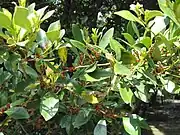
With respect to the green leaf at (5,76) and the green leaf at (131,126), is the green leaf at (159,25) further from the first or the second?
the green leaf at (5,76)

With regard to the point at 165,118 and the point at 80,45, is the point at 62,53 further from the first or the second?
the point at 165,118

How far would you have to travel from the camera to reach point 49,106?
94cm

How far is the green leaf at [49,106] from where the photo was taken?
93cm

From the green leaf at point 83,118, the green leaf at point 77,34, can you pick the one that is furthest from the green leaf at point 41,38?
the green leaf at point 83,118

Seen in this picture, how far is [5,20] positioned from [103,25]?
7.16 feet

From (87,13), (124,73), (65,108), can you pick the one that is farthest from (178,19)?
(87,13)

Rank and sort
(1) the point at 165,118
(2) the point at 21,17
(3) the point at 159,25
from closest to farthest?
(2) the point at 21,17 < (3) the point at 159,25 < (1) the point at 165,118

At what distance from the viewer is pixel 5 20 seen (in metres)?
0.88

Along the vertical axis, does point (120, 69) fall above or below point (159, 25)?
below

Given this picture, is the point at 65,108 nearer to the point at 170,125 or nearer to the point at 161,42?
the point at 161,42

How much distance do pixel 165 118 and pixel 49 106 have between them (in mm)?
6952

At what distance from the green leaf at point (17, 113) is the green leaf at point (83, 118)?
0.15 m

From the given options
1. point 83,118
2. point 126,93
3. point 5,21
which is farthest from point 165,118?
point 5,21

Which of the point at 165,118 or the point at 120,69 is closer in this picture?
the point at 120,69
